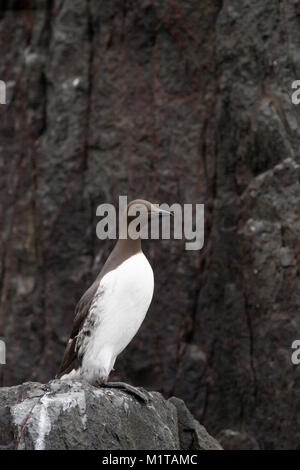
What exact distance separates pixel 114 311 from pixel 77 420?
917mm

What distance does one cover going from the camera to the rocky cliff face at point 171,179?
6.75m

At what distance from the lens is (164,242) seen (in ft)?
24.9

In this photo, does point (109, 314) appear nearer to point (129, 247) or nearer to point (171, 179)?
point (129, 247)

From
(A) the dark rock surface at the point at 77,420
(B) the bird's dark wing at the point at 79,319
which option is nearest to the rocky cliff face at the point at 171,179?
(B) the bird's dark wing at the point at 79,319

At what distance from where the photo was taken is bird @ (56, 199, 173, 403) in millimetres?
5164

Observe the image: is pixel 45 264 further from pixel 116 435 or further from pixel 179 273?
pixel 116 435

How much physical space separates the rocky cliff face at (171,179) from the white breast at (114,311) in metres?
1.79

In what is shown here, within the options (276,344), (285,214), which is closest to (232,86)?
(285,214)

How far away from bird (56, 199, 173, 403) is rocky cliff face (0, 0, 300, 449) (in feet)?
5.82

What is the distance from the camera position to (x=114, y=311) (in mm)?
5172

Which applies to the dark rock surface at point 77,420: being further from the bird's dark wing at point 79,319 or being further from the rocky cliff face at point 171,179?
the rocky cliff face at point 171,179

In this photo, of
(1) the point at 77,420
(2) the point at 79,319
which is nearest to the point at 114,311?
(2) the point at 79,319

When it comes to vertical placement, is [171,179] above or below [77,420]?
above
